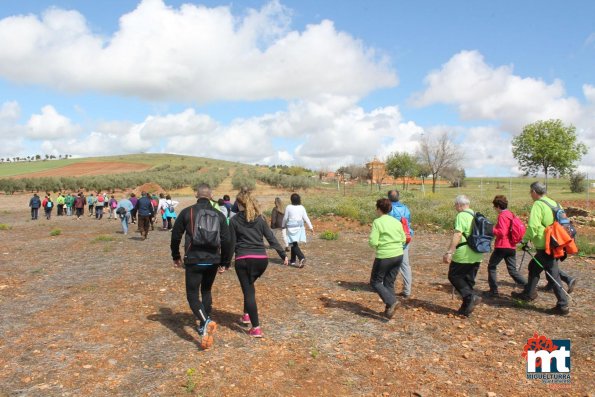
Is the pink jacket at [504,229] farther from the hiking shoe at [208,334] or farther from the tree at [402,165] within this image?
the tree at [402,165]

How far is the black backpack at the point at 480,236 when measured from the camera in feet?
20.5

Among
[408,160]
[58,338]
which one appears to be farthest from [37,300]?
[408,160]

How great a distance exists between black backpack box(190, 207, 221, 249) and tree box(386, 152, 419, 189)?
54151 mm

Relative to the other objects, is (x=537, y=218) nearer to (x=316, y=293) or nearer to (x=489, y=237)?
(x=489, y=237)

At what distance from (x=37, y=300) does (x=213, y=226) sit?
4.74 m

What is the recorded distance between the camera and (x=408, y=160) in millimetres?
57938

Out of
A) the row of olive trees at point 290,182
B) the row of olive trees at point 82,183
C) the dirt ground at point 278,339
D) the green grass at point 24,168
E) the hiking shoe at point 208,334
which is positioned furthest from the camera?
the green grass at point 24,168

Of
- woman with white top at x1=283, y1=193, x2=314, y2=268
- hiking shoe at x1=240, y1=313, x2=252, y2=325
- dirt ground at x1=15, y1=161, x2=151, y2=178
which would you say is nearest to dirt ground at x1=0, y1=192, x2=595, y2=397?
hiking shoe at x1=240, y1=313, x2=252, y2=325

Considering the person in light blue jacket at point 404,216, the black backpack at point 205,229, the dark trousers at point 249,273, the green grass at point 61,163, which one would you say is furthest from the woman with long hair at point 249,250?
the green grass at point 61,163

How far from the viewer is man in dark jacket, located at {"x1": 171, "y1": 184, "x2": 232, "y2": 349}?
533 centimetres

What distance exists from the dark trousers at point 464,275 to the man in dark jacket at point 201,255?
11.0 feet

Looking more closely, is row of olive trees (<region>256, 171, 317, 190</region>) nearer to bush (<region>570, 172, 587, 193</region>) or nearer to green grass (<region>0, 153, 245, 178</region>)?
bush (<region>570, 172, 587, 193</region>)

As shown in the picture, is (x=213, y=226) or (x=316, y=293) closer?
(x=213, y=226)

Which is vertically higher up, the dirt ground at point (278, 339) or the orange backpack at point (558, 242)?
the orange backpack at point (558, 242)
